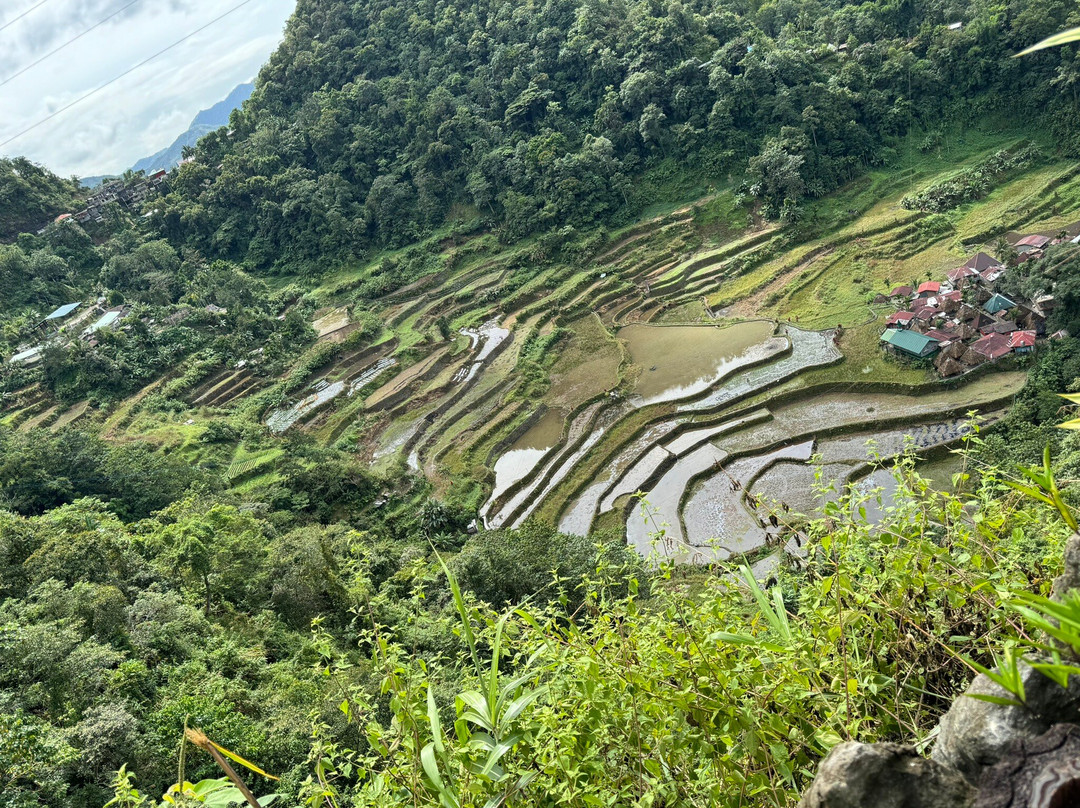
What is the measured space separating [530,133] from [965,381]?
23327 millimetres

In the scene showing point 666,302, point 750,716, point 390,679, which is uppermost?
point 390,679

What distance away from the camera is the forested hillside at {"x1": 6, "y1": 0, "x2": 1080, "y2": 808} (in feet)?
5.18

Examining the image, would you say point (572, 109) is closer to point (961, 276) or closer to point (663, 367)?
point (663, 367)

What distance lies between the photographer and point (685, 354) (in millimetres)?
18953

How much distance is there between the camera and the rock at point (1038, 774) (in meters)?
0.86

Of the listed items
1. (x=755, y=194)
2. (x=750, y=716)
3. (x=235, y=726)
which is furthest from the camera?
(x=755, y=194)

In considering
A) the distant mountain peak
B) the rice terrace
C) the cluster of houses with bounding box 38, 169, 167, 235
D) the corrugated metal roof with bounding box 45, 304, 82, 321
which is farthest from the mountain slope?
the rice terrace

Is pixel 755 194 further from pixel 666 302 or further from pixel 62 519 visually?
pixel 62 519

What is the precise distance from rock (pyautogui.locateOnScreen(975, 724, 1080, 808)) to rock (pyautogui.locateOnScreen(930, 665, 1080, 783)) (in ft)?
0.12

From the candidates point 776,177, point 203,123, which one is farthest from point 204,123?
point 776,177

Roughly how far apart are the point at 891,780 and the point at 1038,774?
25 cm

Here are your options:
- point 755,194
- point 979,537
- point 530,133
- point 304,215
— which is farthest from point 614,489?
point 304,215

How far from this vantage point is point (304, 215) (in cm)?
3120

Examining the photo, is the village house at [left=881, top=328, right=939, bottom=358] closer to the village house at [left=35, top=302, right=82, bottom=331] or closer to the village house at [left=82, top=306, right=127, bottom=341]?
the village house at [left=82, top=306, right=127, bottom=341]
